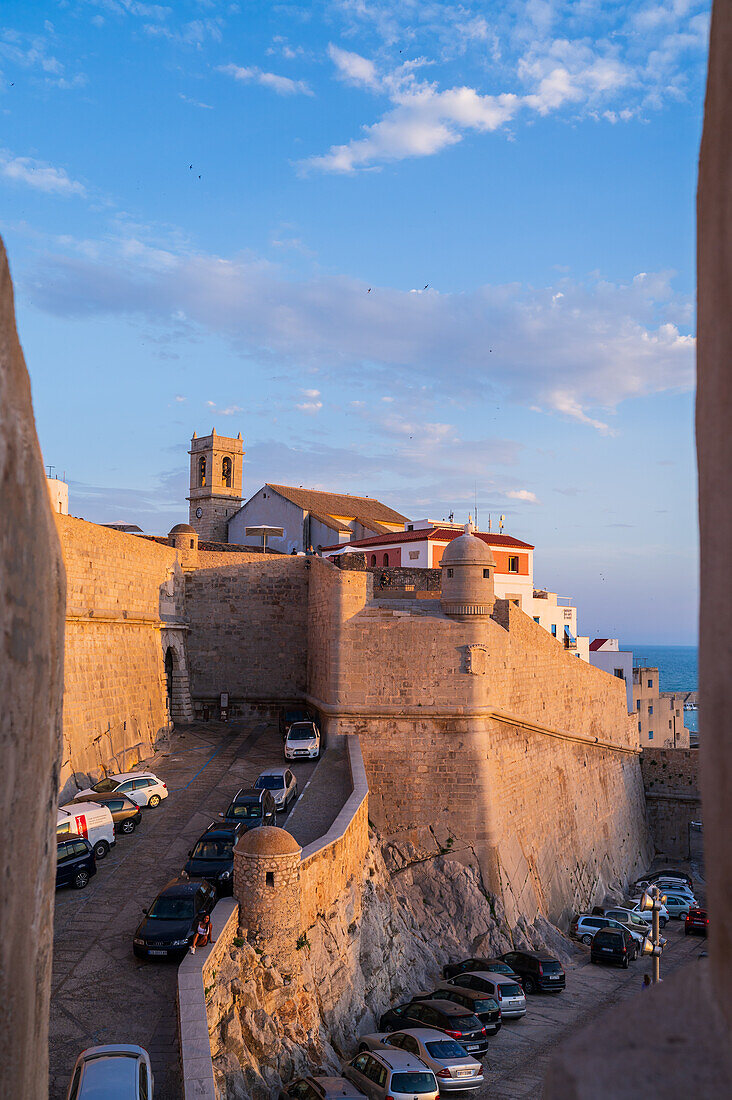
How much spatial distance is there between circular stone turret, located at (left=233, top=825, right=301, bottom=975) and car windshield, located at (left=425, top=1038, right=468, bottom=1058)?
3.02 m

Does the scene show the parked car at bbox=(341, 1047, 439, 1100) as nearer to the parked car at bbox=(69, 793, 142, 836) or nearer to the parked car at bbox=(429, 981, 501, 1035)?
the parked car at bbox=(429, 981, 501, 1035)

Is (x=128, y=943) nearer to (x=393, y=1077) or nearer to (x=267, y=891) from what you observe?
(x=267, y=891)

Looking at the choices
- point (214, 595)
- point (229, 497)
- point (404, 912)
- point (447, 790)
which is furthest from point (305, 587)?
point (229, 497)

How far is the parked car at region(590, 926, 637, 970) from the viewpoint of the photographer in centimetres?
2381

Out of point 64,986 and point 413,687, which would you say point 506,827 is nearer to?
point 413,687

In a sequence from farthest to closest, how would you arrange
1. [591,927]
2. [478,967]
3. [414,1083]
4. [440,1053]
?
[591,927] → [478,967] → [440,1053] → [414,1083]

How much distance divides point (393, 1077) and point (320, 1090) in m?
1.89

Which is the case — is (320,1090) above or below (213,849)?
below

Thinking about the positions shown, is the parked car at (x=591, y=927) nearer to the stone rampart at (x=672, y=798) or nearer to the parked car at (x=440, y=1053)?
the parked car at (x=440, y=1053)

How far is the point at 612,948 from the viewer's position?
78.6 feet

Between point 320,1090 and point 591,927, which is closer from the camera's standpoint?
point 320,1090

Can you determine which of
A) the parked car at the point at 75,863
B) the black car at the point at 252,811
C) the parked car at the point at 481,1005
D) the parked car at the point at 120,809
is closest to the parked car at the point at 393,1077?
the parked car at the point at 481,1005

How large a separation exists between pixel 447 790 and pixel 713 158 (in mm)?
23234

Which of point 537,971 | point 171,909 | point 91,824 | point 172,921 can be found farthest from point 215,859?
point 537,971
